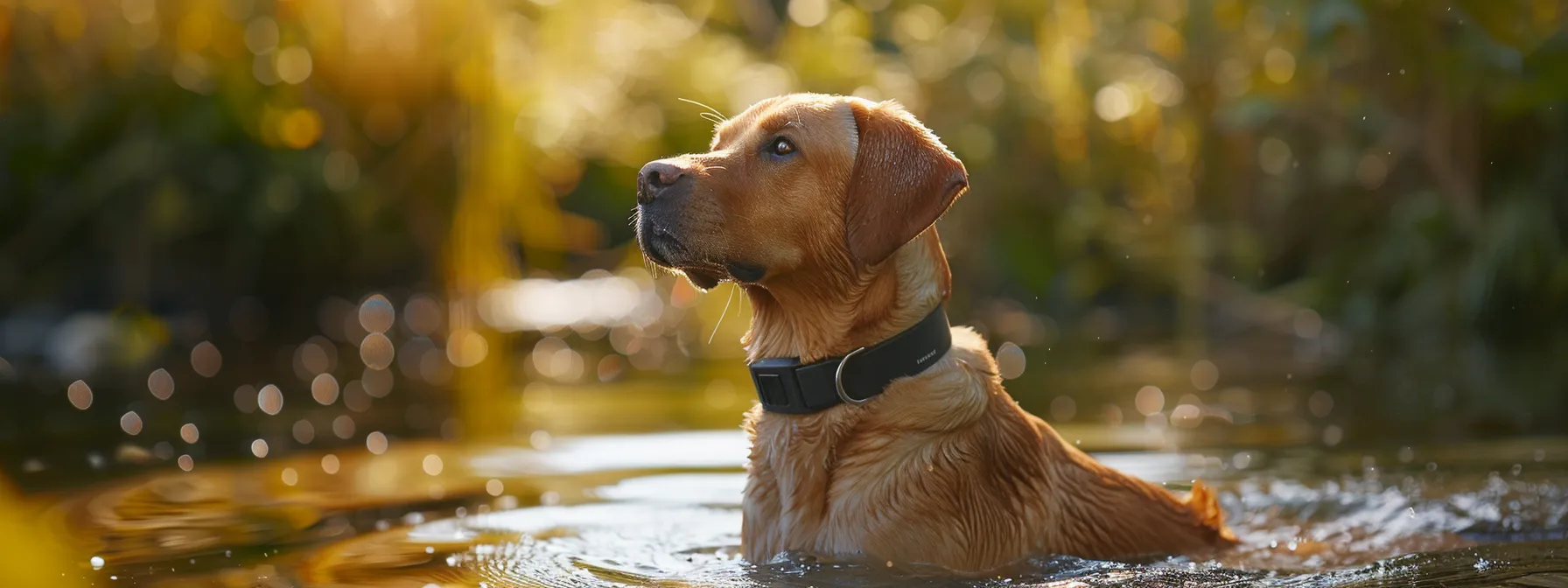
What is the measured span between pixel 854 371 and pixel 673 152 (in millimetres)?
13470

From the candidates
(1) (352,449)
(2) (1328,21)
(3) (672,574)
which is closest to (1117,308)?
(2) (1328,21)

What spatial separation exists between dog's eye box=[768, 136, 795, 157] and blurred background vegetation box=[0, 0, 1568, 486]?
4.34m

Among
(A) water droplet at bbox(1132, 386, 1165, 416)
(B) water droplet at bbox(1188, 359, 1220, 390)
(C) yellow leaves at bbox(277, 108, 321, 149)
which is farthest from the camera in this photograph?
(C) yellow leaves at bbox(277, 108, 321, 149)

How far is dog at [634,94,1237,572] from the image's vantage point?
151 inches

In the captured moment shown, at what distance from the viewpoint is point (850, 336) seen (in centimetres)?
397

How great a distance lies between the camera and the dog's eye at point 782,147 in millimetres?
3982

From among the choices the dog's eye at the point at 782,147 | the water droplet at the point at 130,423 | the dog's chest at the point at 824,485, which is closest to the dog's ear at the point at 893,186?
the dog's eye at the point at 782,147

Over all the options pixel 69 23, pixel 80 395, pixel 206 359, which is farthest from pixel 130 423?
pixel 69 23

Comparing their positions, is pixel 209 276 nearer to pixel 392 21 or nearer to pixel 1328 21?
pixel 392 21

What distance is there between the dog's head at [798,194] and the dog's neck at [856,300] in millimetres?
39

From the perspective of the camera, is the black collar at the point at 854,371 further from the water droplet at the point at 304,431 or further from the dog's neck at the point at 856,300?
the water droplet at the point at 304,431

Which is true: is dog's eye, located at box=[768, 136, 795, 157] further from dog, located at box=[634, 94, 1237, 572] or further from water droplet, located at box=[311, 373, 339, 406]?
water droplet, located at box=[311, 373, 339, 406]

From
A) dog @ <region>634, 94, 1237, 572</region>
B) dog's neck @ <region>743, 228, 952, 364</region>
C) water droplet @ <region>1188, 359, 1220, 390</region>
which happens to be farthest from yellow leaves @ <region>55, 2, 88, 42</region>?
dog's neck @ <region>743, 228, 952, 364</region>

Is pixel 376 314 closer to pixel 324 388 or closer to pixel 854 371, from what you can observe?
pixel 324 388
